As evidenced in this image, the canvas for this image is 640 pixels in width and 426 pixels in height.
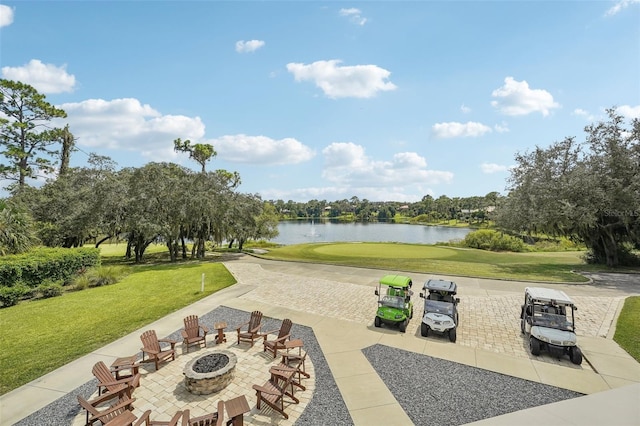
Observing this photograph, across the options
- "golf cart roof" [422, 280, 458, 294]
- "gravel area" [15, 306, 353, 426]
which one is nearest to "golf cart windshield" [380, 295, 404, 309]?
"golf cart roof" [422, 280, 458, 294]

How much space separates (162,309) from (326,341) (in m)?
8.04

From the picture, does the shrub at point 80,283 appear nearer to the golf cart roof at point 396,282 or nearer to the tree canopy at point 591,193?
the golf cart roof at point 396,282

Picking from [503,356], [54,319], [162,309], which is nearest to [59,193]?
[54,319]

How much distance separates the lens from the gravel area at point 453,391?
20.6 feet

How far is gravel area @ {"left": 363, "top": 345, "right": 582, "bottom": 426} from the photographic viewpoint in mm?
6284

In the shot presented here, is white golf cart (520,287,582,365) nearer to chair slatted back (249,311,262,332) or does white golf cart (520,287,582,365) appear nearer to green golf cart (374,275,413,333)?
green golf cart (374,275,413,333)

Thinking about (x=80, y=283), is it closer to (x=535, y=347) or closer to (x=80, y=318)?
(x=80, y=318)

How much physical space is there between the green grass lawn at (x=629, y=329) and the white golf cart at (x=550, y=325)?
6.56ft

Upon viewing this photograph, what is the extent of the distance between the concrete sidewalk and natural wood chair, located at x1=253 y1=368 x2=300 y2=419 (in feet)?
4.82

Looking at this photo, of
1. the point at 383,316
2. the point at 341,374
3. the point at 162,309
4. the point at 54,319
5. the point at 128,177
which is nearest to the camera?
the point at 341,374

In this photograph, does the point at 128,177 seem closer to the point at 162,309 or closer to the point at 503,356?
the point at 162,309

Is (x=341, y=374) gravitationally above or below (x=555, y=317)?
below

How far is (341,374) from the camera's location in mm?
7770

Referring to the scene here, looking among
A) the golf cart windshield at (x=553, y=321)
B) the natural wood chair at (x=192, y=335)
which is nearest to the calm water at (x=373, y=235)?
the golf cart windshield at (x=553, y=321)
